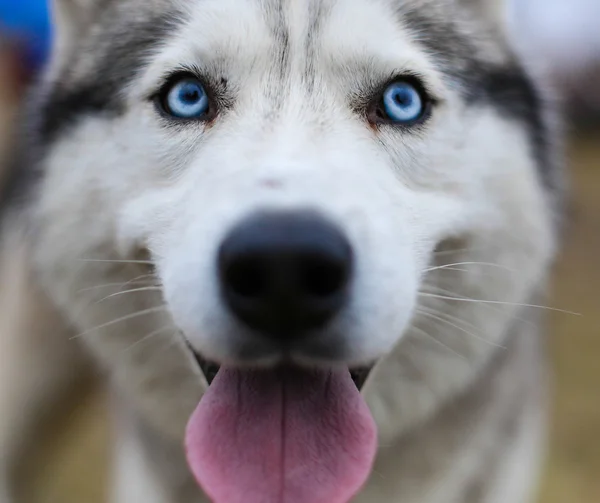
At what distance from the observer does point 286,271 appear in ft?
4.05

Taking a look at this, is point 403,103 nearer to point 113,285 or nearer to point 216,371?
point 216,371

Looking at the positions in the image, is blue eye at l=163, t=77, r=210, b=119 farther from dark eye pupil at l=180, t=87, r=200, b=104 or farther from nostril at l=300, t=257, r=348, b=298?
nostril at l=300, t=257, r=348, b=298

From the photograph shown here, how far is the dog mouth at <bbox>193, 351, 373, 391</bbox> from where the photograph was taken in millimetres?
1669

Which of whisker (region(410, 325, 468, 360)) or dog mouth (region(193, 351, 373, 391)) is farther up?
whisker (region(410, 325, 468, 360))

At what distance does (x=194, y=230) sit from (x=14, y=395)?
5.23ft

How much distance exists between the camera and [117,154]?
178 cm

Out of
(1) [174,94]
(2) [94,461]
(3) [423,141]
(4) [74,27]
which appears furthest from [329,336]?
(2) [94,461]

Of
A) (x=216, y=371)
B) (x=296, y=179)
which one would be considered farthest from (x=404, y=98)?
(x=216, y=371)

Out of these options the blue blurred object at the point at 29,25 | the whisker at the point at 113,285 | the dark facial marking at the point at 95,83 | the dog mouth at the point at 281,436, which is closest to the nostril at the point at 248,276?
the dog mouth at the point at 281,436

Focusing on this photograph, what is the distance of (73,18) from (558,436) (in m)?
3.11

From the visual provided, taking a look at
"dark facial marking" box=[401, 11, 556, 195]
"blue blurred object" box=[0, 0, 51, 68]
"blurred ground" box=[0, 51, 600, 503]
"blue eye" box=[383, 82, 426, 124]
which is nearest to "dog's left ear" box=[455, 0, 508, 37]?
"dark facial marking" box=[401, 11, 556, 195]

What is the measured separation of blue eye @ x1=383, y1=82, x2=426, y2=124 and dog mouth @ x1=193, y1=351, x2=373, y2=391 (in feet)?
1.93

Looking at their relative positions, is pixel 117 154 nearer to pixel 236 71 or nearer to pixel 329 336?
pixel 236 71

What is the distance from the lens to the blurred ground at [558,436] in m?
2.97
